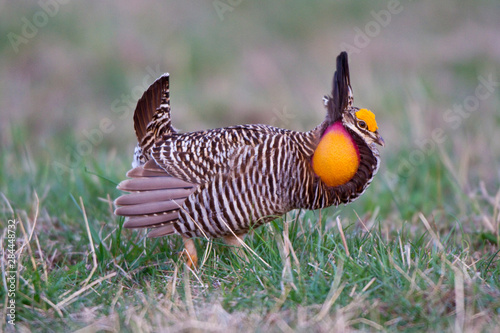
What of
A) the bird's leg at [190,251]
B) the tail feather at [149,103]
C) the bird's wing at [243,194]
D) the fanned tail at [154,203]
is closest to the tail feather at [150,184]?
the fanned tail at [154,203]

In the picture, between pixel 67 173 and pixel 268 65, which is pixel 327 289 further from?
pixel 268 65

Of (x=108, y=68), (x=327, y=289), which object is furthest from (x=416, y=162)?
(x=108, y=68)

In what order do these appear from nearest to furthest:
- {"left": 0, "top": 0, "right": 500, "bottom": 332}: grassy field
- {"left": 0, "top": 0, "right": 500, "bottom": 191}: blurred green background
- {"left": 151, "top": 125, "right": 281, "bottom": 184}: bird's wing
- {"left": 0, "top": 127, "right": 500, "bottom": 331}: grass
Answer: {"left": 0, "top": 127, "right": 500, "bottom": 331}: grass, {"left": 0, "top": 0, "right": 500, "bottom": 332}: grassy field, {"left": 151, "top": 125, "right": 281, "bottom": 184}: bird's wing, {"left": 0, "top": 0, "right": 500, "bottom": 191}: blurred green background

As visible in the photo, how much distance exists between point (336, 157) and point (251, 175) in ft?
1.71

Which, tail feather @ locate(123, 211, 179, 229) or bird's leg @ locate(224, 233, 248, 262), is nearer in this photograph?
bird's leg @ locate(224, 233, 248, 262)

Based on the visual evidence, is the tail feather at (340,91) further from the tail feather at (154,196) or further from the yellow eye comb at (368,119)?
the tail feather at (154,196)

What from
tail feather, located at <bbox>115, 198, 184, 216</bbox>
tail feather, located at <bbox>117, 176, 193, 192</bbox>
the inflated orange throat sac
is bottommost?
tail feather, located at <bbox>115, 198, 184, 216</bbox>

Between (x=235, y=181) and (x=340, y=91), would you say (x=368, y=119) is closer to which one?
(x=340, y=91)

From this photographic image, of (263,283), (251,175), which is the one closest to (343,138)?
(251,175)

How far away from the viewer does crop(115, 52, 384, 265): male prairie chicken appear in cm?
380

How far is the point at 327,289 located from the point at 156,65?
6.46 meters


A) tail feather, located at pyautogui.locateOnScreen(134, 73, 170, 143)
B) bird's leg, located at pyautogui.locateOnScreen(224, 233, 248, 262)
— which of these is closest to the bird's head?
bird's leg, located at pyautogui.locateOnScreen(224, 233, 248, 262)

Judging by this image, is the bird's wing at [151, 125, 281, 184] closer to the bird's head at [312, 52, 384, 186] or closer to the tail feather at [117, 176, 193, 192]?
the tail feather at [117, 176, 193, 192]

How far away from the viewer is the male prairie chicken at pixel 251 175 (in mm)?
3799
